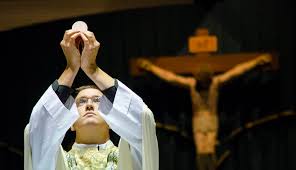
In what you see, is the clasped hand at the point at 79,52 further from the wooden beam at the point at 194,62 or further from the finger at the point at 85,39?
the wooden beam at the point at 194,62

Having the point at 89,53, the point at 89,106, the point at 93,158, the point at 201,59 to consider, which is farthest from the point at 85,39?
the point at 201,59

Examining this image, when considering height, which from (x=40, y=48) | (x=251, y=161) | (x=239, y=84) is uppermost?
(x=40, y=48)

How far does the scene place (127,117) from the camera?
2.77 metres

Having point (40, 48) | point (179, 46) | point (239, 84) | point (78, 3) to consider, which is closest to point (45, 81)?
point (40, 48)

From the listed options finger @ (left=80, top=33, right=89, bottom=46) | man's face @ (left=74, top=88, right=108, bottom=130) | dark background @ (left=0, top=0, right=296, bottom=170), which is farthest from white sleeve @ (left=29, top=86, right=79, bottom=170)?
dark background @ (left=0, top=0, right=296, bottom=170)

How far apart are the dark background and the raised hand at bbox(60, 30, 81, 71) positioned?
6.67ft

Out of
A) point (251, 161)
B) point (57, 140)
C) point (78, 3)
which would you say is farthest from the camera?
point (251, 161)

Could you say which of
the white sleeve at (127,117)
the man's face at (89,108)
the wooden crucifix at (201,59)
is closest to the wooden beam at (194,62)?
the wooden crucifix at (201,59)

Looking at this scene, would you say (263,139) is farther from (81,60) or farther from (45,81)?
(81,60)

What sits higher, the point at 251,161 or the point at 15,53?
the point at 15,53

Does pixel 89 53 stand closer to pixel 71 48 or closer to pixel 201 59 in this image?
pixel 71 48

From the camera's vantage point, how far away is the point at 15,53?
16.0ft

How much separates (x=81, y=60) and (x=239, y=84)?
2.32 metres

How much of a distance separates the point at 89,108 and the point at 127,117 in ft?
0.63
